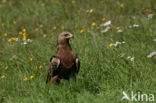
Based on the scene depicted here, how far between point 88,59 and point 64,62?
2.36 feet

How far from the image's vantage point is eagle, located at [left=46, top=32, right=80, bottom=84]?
505 centimetres

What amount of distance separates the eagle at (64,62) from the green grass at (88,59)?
6.3 inches

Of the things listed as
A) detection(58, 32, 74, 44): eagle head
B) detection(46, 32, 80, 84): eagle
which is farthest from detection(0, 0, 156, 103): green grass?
detection(58, 32, 74, 44): eagle head

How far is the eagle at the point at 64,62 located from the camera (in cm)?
505

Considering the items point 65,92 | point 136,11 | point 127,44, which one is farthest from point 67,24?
point 65,92

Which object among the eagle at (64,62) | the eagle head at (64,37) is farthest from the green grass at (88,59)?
the eagle head at (64,37)

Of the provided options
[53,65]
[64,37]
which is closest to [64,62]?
[53,65]

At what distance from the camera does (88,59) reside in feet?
18.6

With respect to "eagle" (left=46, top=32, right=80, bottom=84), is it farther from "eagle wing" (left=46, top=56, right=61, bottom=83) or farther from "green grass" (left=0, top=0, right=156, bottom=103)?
"green grass" (left=0, top=0, right=156, bottom=103)

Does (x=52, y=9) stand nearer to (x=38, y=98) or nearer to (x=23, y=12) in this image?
(x=23, y=12)

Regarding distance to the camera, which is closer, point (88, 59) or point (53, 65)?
point (53, 65)

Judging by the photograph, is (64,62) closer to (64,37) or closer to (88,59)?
(64,37)

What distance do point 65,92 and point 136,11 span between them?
15.0 ft

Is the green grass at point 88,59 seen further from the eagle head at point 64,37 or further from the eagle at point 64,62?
the eagle head at point 64,37
